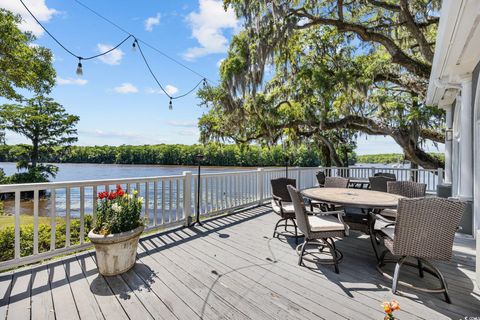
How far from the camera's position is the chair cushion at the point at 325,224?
2.71m

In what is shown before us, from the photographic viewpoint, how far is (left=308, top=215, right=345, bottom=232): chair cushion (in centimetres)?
271

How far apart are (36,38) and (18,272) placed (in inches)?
323

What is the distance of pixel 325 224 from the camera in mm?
2881

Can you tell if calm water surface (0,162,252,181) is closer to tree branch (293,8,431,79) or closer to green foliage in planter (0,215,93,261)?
green foliage in planter (0,215,93,261)

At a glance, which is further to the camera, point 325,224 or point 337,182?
point 337,182

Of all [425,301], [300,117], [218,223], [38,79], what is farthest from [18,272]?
[300,117]

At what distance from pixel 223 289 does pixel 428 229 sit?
203cm

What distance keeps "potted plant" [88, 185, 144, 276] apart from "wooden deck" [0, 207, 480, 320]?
5.5 inches

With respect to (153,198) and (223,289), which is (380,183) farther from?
(153,198)

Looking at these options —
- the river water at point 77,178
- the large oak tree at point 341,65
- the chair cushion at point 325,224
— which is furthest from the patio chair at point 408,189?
the river water at point 77,178

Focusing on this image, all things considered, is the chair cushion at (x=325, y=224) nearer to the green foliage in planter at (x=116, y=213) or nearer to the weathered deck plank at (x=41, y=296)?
the green foliage in planter at (x=116, y=213)

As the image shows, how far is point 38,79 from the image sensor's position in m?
7.68

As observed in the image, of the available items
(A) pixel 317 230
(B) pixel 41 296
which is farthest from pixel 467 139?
(B) pixel 41 296

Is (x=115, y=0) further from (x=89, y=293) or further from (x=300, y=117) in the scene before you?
(x=300, y=117)
